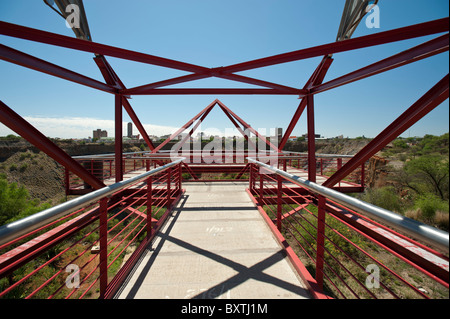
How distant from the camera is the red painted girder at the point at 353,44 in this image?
1567 millimetres

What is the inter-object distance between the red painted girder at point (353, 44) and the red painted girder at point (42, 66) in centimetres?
211

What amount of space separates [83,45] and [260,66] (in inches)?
88.2

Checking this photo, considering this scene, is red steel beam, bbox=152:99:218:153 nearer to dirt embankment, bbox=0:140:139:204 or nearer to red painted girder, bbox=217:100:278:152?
red painted girder, bbox=217:100:278:152

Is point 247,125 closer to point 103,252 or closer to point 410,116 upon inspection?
point 410,116

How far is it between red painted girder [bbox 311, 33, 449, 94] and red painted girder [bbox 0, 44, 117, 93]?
3.89 metres

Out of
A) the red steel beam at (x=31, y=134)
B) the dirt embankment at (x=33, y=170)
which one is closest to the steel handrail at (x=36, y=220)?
the red steel beam at (x=31, y=134)

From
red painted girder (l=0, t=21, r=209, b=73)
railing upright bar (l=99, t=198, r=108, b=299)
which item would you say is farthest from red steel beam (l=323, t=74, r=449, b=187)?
railing upright bar (l=99, t=198, r=108, b=299)

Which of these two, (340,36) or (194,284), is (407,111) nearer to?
(340,36)

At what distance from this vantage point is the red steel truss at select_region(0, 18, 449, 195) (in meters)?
1.71

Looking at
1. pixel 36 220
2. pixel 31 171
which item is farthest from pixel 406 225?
pixel 31 171

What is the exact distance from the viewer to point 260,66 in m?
2.84

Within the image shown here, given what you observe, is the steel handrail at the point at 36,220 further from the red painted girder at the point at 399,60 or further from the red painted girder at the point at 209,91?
the red painted girder at the point at 399,60
